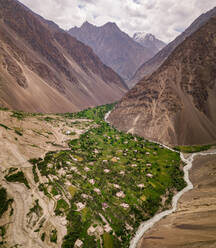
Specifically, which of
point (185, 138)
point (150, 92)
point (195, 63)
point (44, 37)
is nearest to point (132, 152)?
point (185, 138)

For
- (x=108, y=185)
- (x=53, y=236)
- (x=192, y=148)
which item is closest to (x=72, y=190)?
(x=108, y=185)

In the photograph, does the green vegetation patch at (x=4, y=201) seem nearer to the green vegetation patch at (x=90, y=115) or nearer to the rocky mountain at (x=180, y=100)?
the rocky mountain at (x=180, y=100)

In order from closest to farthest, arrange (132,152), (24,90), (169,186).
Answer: (169,186) → (132,152) → (24,90)

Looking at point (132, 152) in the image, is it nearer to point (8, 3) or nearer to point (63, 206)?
point (63, 206)

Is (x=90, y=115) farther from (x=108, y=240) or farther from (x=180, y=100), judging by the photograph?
(x=108, y=240)

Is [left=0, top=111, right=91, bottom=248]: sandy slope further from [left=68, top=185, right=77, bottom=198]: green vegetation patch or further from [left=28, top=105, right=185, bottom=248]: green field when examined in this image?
Result: [left=68, top=185, right=77, bottom=198]: green vegetation patch

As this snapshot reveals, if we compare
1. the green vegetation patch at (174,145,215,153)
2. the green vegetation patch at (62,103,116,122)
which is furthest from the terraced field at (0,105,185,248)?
the green vegetation patch at (62,103,116,122)

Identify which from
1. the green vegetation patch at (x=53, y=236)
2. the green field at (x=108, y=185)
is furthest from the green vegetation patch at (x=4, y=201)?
the green vegetation patch at (x=53, y=236)
